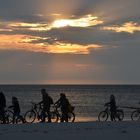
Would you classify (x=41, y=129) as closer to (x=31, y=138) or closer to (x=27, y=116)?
(x=31, y=138)

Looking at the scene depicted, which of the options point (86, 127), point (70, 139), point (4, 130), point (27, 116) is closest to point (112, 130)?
point (86, 127)

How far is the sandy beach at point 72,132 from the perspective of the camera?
711 inches

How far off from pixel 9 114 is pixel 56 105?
2523 millimetres

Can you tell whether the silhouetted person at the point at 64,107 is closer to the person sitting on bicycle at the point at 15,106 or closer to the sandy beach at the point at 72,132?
the person sitting on bicycle at the point at 15,106

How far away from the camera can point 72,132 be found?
63.6 feet

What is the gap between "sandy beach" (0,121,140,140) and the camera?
18.0 meters

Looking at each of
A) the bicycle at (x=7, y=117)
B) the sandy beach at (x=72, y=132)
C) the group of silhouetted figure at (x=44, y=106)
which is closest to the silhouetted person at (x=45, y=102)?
the group of silhouetted figure at (x=44, y=106)

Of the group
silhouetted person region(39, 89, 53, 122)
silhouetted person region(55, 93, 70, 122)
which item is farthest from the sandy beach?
silhouetted person region(55, 93, 70, 122)

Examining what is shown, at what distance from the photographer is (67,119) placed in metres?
27.3

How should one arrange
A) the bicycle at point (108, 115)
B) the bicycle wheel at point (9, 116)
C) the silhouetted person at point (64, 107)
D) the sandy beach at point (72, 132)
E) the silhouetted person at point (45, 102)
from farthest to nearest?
the bicycle at point (108, 115)
the bicycle wheel at point (9, 116)
the silhouetted person at point (64, 107)
the silhouetted person at point (45, 102)
the sandy beach at point (72, 132)

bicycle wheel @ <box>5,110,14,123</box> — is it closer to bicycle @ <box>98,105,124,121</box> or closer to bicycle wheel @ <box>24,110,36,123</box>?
bicycle wheel @ <box>24,110,36,123</box>

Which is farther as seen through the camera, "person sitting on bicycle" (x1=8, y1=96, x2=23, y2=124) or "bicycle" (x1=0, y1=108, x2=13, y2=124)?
"bicycle" (x1=0, y1=108, x2=13, y2=124)

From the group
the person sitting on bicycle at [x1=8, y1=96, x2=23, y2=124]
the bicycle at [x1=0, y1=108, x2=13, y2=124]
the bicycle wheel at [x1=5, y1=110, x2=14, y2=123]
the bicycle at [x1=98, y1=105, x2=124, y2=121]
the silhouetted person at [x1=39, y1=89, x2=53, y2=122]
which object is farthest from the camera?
the bicycle at [x1=98, y1=105, x2=124, y2=121]

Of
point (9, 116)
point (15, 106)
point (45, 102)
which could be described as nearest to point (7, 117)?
point (9, 116)
